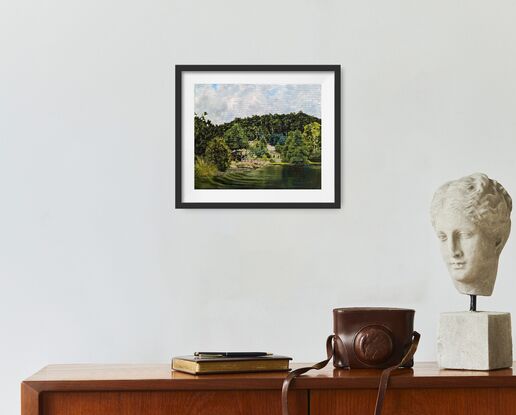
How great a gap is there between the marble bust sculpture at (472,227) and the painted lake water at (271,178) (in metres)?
0.85

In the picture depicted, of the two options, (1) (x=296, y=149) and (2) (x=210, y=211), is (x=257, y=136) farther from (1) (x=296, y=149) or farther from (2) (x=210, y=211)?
(2) (x=210, y=211)

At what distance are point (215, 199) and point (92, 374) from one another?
3.37ft

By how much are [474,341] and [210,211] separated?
1186 millimetres

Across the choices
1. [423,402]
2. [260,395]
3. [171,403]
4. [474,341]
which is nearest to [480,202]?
[474,341]

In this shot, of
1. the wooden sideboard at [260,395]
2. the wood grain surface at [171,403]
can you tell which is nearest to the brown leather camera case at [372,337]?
the wooden sideboard at [260,395]

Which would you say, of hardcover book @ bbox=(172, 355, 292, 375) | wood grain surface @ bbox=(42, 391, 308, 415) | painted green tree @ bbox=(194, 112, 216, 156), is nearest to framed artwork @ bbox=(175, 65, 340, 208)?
painted green tree @ bbox=(194, 112, 216, 156)

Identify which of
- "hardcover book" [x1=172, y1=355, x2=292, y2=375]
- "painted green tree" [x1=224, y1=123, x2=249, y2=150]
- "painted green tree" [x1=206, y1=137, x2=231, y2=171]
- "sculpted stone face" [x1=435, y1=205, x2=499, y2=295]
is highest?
"painted green tree" [x1=224, y1=123, x2=249, y2=150]

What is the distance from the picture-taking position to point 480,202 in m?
2.26

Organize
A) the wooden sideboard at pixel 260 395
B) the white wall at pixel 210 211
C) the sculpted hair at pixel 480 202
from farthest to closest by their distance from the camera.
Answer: the white wall at pixel 210 211 < the sculpted hair at pixel 480 202 < the wooden sideboard at pixel 260 395

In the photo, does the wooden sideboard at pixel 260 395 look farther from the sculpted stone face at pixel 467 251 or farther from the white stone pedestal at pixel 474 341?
the sculpted stone face at pixel 467 251

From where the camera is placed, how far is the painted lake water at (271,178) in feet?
10.3

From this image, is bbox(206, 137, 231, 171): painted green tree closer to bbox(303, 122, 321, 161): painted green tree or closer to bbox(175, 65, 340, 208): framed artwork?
bbox(175, 65, 340, 208): framed artwork

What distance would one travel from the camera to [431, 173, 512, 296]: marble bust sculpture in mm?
2266

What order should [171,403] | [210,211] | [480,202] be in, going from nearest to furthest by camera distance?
[171,403], [480,202], [210,211]
